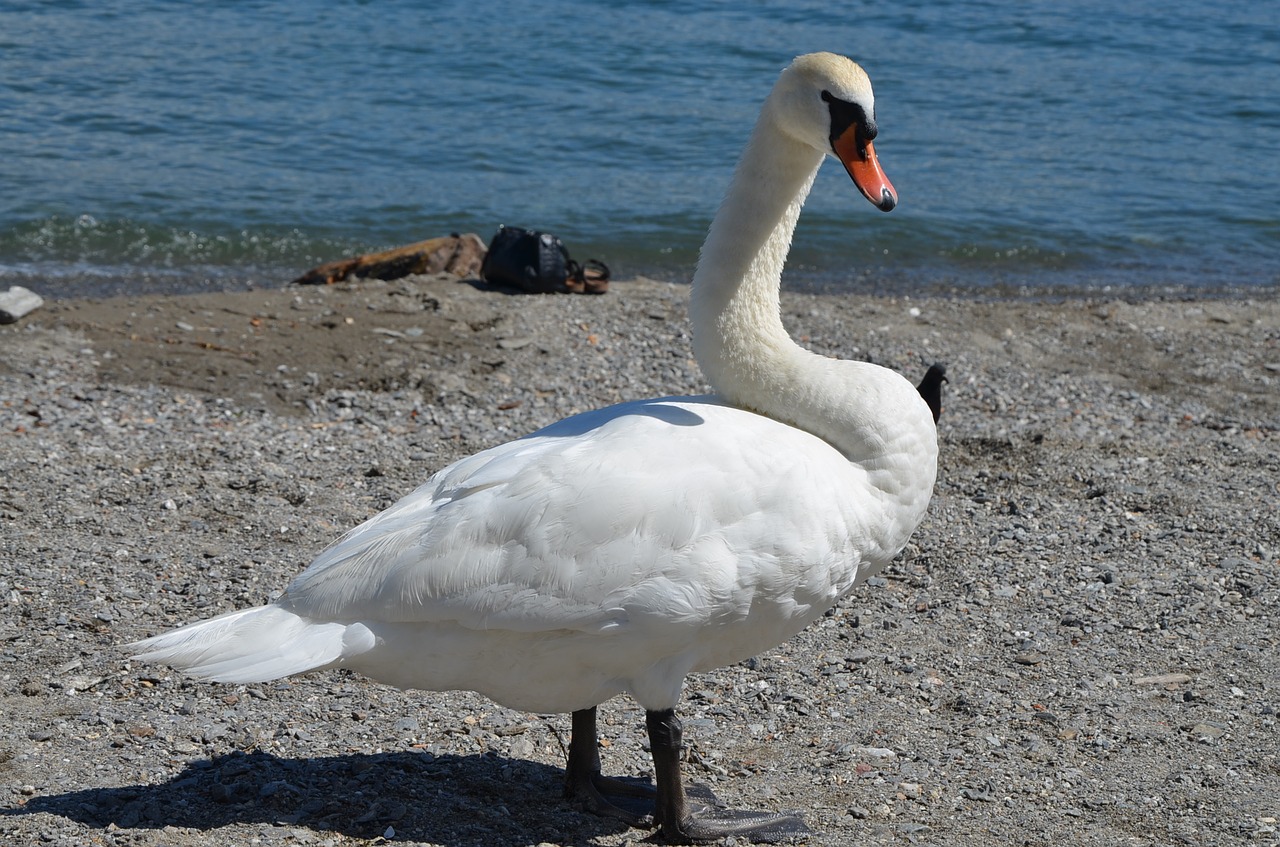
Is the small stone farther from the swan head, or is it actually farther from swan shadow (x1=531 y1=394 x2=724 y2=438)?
the swan head

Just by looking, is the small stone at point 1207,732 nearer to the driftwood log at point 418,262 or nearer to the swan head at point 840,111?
the swan head at point 840,111

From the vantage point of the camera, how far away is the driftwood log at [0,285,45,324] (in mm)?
8898

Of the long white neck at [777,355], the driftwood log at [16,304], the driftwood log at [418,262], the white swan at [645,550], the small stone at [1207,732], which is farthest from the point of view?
the driftwood log at [418,262]

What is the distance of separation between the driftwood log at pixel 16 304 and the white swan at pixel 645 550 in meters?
5.83

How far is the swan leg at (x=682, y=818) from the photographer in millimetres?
4113

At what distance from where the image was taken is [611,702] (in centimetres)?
522

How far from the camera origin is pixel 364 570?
3.84 metres

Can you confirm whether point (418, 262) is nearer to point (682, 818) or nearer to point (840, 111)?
point (840, 111)

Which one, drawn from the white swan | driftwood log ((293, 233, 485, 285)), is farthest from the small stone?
driftwood log ((293, 233, 485, 285))

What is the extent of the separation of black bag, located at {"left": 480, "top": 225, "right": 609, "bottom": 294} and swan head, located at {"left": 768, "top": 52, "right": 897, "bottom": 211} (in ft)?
19.9

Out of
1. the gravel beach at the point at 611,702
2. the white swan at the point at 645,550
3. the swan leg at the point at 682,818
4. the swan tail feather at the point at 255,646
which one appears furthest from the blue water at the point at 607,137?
the swan leg at the point at 682,818

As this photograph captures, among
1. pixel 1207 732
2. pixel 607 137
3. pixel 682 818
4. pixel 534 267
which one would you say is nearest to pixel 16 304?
pixel 534 267

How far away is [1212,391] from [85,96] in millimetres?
14355

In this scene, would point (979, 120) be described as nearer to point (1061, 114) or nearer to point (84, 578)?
point (1061, 114)
